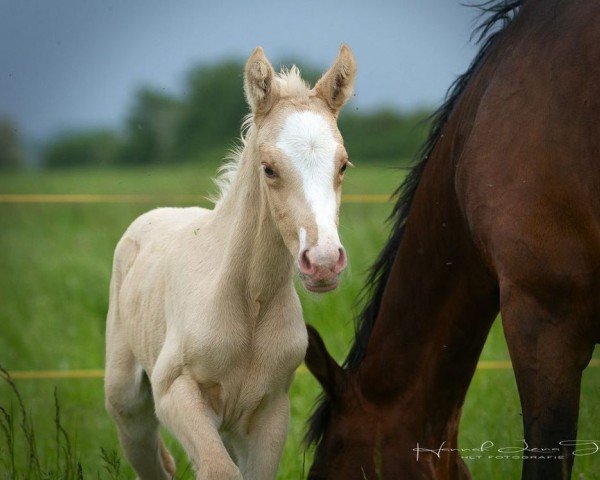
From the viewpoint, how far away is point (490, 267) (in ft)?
10.1

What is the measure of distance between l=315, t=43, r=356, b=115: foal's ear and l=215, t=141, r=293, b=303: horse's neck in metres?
0.30

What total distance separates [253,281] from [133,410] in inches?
37.3

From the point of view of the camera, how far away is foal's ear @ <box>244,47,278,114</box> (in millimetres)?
3137

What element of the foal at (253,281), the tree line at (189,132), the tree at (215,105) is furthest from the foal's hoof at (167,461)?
the tree at (215,105)

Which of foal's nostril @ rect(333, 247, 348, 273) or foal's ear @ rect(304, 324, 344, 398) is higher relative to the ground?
foal's nostril @ rect(333, 247, 348, 273)

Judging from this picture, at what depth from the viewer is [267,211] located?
3.31m

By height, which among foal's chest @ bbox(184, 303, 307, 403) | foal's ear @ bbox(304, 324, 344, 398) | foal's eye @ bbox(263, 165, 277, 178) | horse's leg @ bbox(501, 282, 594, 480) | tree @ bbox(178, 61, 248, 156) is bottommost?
tree @ bbox(178, 61, 248, 156)

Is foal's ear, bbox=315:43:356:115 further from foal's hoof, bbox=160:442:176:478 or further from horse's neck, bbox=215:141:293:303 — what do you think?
foal's hoof, bbox=160:442:176:478

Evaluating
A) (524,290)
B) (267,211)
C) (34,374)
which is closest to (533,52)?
(524,290)

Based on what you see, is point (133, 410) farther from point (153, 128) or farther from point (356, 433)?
point (153, 128)

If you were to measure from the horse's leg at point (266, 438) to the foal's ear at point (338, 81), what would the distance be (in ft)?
3.28

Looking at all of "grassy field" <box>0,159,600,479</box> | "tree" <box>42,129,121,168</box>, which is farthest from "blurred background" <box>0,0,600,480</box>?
"tree" <box>42,129,121,168</box>

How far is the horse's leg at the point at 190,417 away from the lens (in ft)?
10.1

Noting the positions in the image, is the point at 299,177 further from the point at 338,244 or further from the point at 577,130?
the point at 577,130
